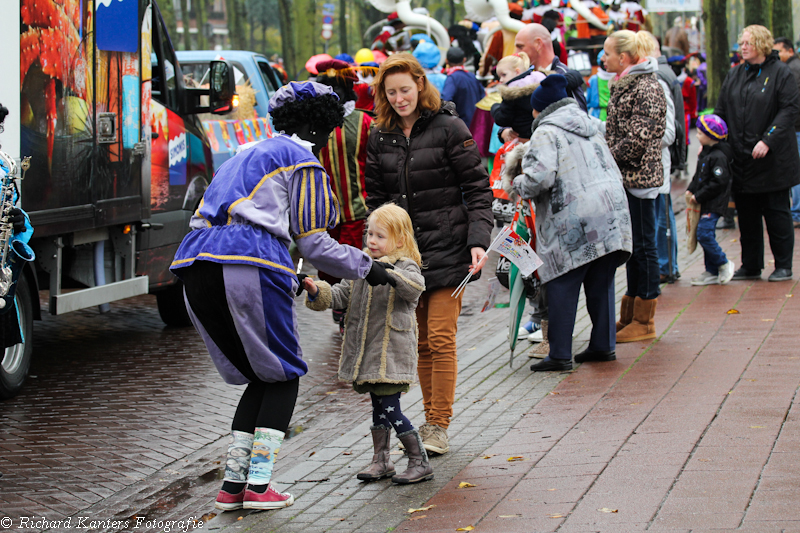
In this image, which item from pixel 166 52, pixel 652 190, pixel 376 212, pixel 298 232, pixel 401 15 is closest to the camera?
pixel 298 232

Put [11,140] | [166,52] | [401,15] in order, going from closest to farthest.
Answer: [11,140], [166,52], [401,15]

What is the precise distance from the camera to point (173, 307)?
8711 millimetres

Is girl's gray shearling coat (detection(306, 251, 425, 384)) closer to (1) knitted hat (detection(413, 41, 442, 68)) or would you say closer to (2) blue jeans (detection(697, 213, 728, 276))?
(2) blue jeans (detection(697, 213, 728, 276))

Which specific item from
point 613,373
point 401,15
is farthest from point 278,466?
point 401,15

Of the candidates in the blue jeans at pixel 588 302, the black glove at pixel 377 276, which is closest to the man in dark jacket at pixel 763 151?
the blue jeans at pixel 588 302

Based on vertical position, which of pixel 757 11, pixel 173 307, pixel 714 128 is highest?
pixel 757 11

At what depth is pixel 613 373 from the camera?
6.11m

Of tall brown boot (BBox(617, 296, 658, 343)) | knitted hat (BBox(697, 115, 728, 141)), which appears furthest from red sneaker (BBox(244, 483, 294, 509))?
knitted hat (BBox(697, 115, 728, 141))

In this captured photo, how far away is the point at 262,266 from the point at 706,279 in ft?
19.9

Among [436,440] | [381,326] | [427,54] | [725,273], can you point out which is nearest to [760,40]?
[725,273]

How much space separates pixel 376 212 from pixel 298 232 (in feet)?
1.71

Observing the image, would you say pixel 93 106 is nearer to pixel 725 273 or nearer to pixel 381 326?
pixel 381 326

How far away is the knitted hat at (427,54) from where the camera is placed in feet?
46.4

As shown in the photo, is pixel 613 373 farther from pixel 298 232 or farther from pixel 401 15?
pixel 401 15
